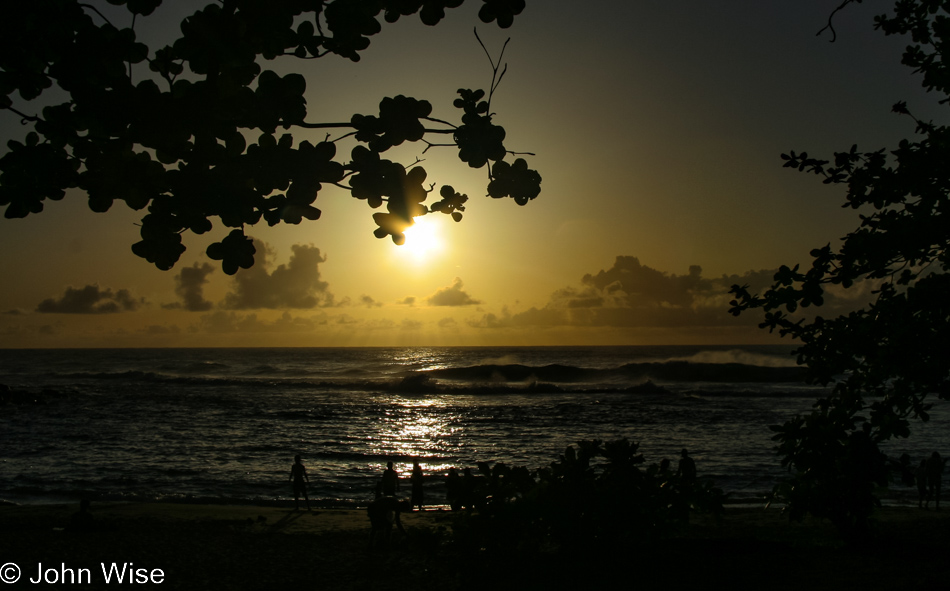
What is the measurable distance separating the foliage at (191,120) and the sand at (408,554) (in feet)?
11.8

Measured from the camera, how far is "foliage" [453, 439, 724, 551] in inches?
203

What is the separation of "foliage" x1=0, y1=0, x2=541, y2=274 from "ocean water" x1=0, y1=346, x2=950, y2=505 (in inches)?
257

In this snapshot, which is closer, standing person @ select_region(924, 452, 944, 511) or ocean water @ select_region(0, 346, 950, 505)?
standing person @ select_region(924, 452, 944, 511)

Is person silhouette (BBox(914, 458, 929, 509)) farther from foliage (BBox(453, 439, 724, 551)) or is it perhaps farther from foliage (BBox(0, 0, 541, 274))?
foliage (BBox(0, 0, 541, 274))

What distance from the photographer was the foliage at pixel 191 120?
Answer: 2469mm

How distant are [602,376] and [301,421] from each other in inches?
1814
